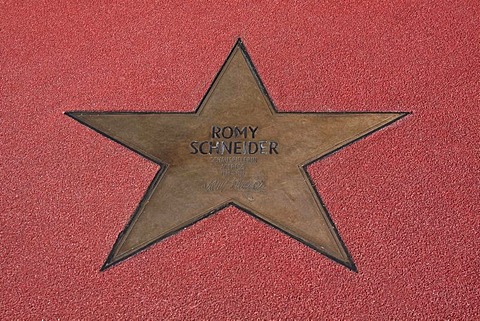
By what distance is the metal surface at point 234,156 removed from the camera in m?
3.50

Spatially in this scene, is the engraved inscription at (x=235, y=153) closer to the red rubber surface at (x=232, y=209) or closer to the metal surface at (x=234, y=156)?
the metal surface at (x=234, y=156)

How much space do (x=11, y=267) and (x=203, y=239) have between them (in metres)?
1.37

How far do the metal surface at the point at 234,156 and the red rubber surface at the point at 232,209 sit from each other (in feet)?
0.29

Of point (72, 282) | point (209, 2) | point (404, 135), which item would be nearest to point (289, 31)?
point (209, 2)

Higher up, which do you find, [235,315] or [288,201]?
[288,201]

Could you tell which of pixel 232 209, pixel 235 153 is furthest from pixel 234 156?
pixel 232 209

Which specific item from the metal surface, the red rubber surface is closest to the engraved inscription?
the metal surface

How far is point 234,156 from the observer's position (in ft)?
12.1

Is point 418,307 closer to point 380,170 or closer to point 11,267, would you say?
point 380,170

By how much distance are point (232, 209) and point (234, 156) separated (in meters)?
0.40

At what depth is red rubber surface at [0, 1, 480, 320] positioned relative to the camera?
3328 mm

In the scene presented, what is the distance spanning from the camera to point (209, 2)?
4582 millimetres

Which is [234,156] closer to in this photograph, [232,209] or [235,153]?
[235,153]

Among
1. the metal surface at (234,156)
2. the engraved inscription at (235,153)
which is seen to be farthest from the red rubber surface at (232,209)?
the engraved inscription at (235,153)
